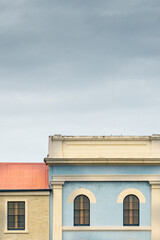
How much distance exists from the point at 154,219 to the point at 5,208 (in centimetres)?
860

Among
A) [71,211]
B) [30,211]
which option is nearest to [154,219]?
[71,211]

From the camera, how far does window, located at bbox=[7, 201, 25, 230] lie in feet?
84.3

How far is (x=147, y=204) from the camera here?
1008 inches

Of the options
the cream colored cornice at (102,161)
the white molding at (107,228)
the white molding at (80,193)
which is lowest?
the white molding at (107,228)

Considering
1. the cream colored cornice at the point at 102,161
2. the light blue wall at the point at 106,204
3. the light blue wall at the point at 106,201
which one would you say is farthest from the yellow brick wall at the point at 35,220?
the cream colored cornice at the point at 102,161

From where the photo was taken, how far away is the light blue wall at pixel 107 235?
25.3 metres

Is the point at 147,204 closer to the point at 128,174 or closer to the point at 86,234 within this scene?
the point at 128,174

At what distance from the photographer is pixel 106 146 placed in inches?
1036

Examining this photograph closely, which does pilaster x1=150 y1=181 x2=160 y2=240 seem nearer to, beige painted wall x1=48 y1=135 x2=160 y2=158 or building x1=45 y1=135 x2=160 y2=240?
building x1=45 y1=135 x2=160 y2=240

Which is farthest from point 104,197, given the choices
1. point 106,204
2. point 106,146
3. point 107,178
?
point 106,146

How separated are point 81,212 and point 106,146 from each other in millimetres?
4106

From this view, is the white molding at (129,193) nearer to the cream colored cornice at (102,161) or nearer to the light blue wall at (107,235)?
the cream colored cornice at (102,161)

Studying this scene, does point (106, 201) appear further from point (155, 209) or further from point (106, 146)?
point (106, 146)

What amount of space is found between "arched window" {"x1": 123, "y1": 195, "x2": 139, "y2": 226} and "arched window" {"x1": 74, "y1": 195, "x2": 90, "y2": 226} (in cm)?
213
